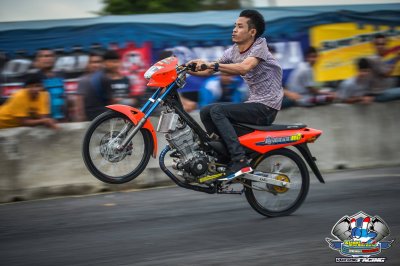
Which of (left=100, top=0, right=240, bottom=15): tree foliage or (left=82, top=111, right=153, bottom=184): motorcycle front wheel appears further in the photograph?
(left=100, top=0, right=240, bottom=15): tree foliage

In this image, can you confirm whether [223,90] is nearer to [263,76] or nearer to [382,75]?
[382,75]

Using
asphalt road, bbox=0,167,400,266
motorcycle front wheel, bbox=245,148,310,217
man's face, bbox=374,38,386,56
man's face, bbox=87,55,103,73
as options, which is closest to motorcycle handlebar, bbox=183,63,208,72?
motorcycle front wheel, bbox=245,148,310,217

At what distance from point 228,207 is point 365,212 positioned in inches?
68.7

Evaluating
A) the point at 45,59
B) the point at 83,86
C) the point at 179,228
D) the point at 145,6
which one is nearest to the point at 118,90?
the point at 83,86

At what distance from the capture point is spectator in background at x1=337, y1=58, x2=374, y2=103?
12.7 m

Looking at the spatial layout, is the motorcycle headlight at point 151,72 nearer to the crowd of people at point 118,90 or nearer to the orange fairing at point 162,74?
the orange fairing at point 162,74

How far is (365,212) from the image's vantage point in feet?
27.0

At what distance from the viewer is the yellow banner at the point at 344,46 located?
14.0 meters

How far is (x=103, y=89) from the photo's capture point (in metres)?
10.5

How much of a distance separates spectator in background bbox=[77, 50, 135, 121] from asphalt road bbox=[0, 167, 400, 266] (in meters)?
1.42

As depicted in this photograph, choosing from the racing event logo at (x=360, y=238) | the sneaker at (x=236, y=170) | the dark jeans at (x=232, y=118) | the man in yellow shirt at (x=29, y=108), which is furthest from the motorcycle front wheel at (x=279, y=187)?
the man in yellow shirt at (x=29, y=108)

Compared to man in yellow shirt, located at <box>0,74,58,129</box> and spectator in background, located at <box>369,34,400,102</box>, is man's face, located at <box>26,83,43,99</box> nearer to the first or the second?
man in yellow shirt, located at <box>0,74,58,129</box>

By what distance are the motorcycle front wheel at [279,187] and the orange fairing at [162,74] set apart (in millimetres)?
1483

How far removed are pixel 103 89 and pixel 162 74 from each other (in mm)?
3160
